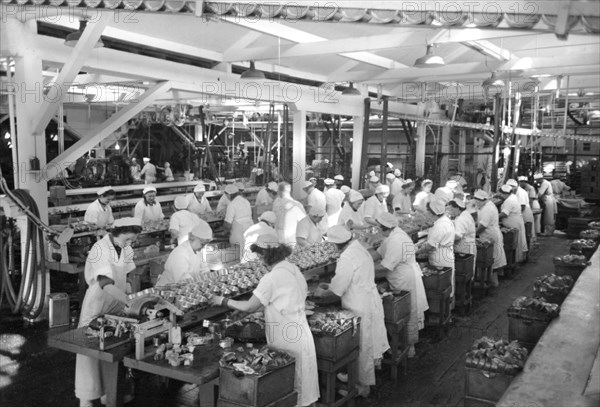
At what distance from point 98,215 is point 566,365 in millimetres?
7786

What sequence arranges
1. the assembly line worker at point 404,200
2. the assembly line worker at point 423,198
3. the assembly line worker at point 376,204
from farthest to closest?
1. the assembly line worker at point 404,200
2. the assembly line worker at point 423,198
3. the assembly line worker at point 376,204

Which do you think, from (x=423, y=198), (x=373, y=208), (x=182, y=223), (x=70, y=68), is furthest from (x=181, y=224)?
(x=423, y=198)

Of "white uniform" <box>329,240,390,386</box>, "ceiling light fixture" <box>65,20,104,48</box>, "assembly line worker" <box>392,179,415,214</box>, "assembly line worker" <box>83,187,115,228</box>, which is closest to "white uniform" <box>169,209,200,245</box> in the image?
"assembly line worker" <box>83,187,115,228</box>

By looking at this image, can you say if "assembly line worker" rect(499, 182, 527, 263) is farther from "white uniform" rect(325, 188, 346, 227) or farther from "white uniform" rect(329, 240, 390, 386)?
"white uniform" rect(329, 240, 390, 386)

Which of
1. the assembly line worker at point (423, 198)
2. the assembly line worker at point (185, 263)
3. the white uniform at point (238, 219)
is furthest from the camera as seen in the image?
the assembly line worker at point (423, 198)

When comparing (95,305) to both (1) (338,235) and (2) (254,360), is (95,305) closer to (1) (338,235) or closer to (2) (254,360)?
(2) (254,360)

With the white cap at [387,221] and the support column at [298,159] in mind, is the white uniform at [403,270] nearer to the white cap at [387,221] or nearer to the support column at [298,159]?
the white cap at [387,221]

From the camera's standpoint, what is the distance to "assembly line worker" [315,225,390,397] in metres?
5.88

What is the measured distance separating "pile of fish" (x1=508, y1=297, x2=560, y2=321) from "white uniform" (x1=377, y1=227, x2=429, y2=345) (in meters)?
1.56

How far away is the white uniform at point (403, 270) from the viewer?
7059mm

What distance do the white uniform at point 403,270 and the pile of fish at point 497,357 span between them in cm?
227

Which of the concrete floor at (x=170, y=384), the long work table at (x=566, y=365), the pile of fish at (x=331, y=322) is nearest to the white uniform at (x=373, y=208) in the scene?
the concrete floor at (x=170, y=384)

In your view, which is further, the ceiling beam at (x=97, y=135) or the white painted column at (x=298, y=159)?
the white painted column at (x=298, y=159)

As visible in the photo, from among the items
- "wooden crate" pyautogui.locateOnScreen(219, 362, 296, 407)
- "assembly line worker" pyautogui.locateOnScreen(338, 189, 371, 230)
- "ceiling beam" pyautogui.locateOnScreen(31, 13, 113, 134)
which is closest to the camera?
"wooden crate" pyautogui.locateOnScreen(219, 362, 296, 407)
